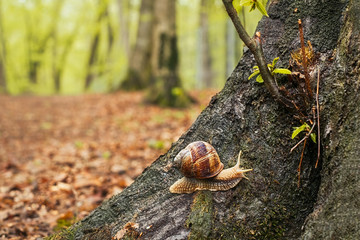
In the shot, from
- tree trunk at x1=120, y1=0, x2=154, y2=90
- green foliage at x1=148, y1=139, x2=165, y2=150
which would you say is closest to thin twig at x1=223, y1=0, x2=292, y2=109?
green foliage at x1=148, y1=139, x2=165, y2=150

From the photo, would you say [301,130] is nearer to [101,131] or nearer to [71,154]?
A: [71,154]

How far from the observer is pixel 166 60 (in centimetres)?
1012

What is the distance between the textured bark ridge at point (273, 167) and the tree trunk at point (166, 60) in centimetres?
788

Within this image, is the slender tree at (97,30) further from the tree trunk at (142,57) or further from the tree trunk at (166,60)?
the tree trunk at (166,60)

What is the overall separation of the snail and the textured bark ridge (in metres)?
0.05

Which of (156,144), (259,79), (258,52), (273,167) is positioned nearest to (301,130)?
(273,167)

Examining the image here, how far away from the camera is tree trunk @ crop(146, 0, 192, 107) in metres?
10.1

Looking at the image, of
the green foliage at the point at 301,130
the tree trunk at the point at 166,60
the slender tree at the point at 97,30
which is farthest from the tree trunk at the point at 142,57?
the green foliage at the point at 301,130

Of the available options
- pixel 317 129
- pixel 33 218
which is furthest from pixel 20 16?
pixel 317 129

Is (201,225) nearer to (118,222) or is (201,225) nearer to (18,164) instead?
(118,222)

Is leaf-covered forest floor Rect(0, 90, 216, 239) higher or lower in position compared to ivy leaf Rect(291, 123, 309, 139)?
higher

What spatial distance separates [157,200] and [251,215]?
59cm

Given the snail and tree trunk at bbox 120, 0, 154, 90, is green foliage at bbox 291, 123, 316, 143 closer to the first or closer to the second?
the snail

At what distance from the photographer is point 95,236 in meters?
2.13
